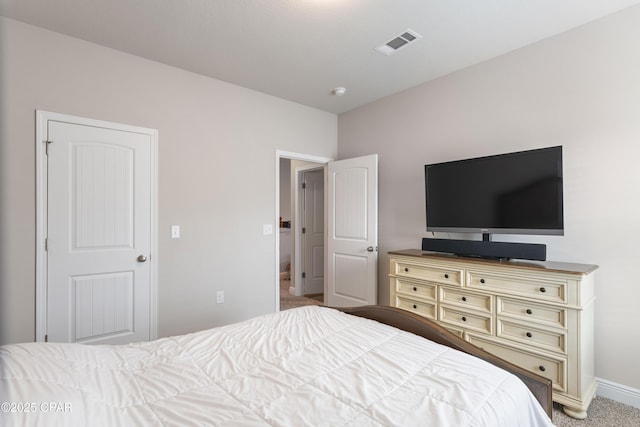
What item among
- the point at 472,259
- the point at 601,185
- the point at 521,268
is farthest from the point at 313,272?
the point at 601,185

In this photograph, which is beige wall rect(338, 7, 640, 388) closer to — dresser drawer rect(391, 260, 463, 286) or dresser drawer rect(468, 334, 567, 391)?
dresser drawer rect(468, 334, 567, 391)

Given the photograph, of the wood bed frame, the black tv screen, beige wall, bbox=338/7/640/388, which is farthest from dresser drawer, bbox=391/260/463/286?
the wood bed frame

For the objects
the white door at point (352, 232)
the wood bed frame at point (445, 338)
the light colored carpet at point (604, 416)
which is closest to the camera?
the wood bed frame at point (445, 338)

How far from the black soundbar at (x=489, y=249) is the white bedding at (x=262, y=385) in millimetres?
1240

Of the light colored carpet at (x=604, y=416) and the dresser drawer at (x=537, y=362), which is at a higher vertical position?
the dresser drawer at (x=537, y=362)

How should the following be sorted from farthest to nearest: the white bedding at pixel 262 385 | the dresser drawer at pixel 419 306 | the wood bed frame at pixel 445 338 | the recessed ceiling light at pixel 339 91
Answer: the recessed ceiling light at pixel 339 91, the dresser drawer at pixel 419 306, the wood bed frame at pixel 445 338, the white bedding at pixel 262 385

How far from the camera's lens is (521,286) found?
2.10 metres

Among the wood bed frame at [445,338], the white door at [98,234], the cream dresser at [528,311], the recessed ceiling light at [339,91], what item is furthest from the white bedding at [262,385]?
the recessed ceiling light at [339,91]

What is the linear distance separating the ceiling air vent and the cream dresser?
1.77 metres

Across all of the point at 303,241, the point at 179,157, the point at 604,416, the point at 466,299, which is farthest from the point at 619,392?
the point at 179,157

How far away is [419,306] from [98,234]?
2794 mm

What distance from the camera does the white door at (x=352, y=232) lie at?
351 centimetres

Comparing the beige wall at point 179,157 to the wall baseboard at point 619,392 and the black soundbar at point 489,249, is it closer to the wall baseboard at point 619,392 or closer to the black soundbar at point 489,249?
the black soundbar at point 489,249

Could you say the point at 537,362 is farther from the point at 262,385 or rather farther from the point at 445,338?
the point at 262,385
